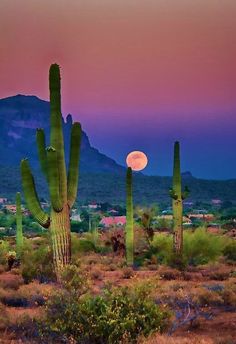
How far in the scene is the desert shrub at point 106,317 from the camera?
9859 mm

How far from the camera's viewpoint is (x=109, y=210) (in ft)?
301

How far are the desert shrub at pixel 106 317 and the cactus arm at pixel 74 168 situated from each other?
26.0ft

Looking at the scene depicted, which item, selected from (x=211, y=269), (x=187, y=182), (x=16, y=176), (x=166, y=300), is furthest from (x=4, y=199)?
(x=166, y=300)

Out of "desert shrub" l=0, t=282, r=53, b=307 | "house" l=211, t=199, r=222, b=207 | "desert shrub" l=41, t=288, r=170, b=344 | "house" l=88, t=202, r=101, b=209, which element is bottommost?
"desert shrub" l=0, t=282, r=53, b=307

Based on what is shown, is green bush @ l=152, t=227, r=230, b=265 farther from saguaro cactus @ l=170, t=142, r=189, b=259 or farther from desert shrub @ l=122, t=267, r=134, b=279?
desert shrub @ l=122, t=267, r=134, b=279

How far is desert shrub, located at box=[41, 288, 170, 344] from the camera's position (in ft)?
32.3

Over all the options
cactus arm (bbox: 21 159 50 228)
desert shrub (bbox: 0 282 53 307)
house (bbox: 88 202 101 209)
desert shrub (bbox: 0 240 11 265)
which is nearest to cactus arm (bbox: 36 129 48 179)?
cactus arm (bbox: 21 159 50 228)

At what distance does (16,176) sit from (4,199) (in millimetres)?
7024

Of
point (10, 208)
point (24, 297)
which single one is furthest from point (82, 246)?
point (10, 208)

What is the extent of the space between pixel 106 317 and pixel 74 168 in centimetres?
932

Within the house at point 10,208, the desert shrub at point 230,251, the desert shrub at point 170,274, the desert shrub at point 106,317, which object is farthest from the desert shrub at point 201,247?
the house at point 10,208

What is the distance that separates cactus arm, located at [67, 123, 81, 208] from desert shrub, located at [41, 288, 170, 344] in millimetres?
7926

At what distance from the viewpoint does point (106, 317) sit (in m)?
9.89

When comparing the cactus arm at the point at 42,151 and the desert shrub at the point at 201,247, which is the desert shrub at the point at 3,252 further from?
the cactus arm at the point at 42,151
